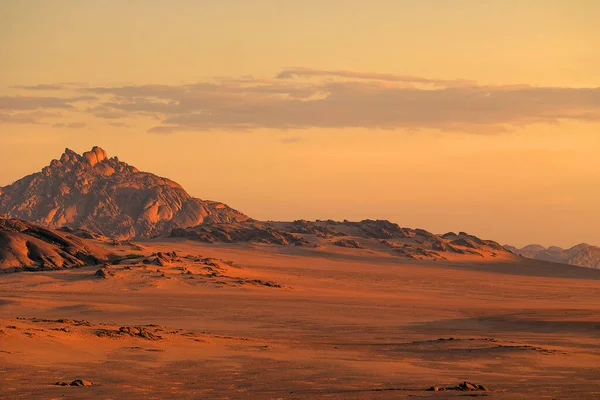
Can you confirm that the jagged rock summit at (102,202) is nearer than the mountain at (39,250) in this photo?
No

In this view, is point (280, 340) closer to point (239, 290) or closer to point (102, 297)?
point (102, 297)

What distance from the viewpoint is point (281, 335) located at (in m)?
28.0

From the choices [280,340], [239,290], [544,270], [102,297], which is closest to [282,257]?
[544,270]

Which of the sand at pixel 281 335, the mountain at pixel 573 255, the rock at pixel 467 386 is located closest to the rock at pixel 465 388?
the rock at pixel 467 386

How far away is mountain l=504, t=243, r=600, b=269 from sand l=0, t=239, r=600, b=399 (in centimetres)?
8628

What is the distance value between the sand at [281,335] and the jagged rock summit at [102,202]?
60409 mm

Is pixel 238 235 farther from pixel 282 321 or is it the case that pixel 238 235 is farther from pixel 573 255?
pixel 573 255

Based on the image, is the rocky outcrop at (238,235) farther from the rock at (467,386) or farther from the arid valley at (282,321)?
the rock at (467,386)

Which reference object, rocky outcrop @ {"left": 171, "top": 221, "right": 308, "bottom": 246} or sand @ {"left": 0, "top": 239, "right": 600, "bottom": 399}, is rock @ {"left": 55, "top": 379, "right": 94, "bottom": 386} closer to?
sand @ {"left": 0, "top": 239, "right": 600, "bottom": 399}

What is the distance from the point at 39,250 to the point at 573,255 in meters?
120

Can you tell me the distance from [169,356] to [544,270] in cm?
6716

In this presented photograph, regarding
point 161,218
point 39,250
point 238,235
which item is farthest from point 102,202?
point 39,250

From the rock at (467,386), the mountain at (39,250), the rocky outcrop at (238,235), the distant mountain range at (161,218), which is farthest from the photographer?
the distant mountain range at (161,218)

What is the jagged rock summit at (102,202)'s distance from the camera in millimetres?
121062
